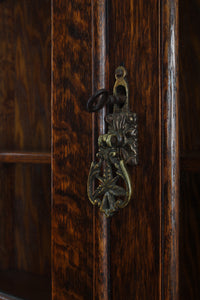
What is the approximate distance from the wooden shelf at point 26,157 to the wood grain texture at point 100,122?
0.11 m

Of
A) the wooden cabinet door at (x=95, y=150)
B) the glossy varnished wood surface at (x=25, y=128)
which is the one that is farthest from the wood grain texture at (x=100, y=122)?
the glossy varnished wood surface at (x=25, y=128)

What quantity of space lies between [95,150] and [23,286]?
300 millimetres

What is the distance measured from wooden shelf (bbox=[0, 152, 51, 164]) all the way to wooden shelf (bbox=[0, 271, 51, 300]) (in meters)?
0.20

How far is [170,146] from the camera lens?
0.35 meters

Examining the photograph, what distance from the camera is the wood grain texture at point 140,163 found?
36 centimetres

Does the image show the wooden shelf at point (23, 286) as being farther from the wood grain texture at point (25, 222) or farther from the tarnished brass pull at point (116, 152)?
the tarnished brass pull at point (116, 152)

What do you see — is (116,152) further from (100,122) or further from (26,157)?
(26,157)

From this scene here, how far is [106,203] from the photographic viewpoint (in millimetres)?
385

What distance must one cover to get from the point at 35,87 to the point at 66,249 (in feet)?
1.16

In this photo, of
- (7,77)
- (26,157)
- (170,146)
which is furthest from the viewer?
(7,77)

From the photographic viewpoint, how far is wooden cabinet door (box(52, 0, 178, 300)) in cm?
35

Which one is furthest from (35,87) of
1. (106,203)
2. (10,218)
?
(106,203)
